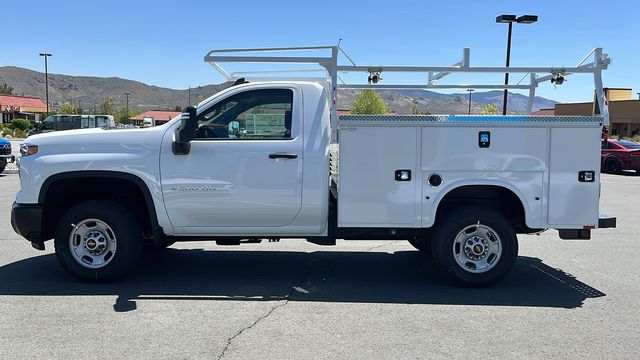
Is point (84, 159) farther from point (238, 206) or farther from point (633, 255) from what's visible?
point (633, 255)

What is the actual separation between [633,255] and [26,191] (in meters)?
7.73

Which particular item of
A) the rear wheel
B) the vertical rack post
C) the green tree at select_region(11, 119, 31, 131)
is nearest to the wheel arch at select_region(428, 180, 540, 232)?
the vertical rack post

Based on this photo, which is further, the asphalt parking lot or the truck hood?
the truck hood

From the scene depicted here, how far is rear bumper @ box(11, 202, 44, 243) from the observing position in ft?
19.4

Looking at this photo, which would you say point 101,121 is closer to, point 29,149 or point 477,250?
point 29,149

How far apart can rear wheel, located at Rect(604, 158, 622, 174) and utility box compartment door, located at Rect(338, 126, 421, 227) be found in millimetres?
20386

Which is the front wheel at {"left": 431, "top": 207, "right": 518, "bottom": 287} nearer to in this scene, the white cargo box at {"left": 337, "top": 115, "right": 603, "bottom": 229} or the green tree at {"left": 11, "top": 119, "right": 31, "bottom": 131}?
the white cargo box at {"left": 337, "top": 115, "right": 603, "bottom": 229}

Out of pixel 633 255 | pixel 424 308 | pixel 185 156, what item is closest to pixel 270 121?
pixel 185 156

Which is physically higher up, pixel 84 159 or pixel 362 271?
pixel 84 159

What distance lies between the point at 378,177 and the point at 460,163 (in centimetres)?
86

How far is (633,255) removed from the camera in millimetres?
7855

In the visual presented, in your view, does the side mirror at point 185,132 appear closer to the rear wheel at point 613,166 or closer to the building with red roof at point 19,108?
the rear wheel at point 613,166

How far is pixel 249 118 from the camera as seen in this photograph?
6.05m

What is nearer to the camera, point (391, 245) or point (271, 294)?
point (271, 294)
